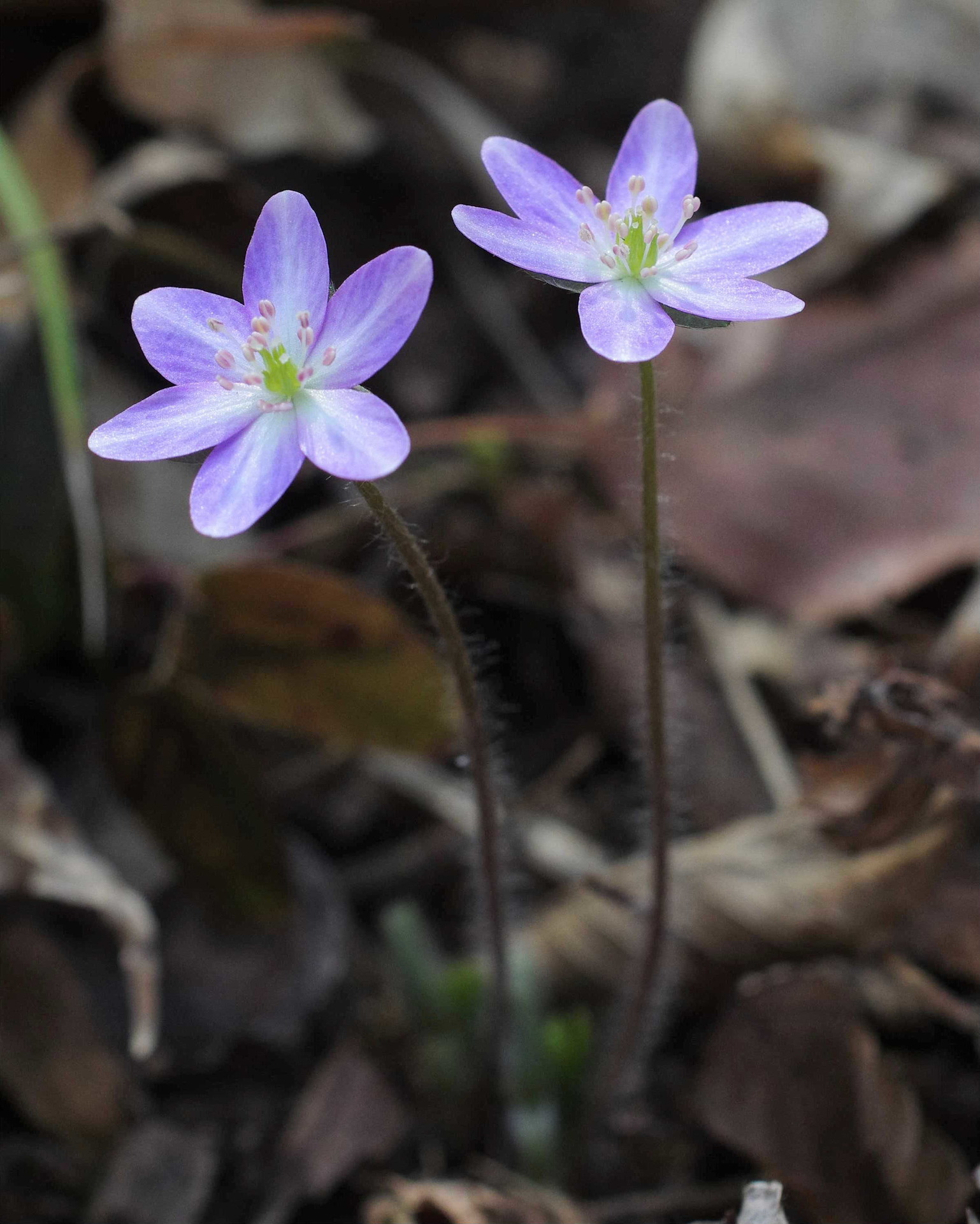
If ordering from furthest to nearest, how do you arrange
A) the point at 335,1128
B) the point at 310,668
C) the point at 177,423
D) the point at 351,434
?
the point at 310,668 < the point at 335,1128 < the point at 177,423 < the point at 351,434

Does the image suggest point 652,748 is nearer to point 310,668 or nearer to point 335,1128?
point 310,668

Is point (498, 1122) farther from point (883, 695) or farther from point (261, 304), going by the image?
point (261, 304)

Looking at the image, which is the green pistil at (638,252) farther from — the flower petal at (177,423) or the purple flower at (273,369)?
the flower petal at (177,423)

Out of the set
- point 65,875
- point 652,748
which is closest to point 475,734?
point 652,748

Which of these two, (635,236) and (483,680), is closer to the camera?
(635,236)

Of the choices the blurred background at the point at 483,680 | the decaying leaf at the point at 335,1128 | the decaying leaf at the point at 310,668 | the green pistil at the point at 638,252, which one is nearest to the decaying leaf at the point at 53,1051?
the blurred background at the point at 483,680
